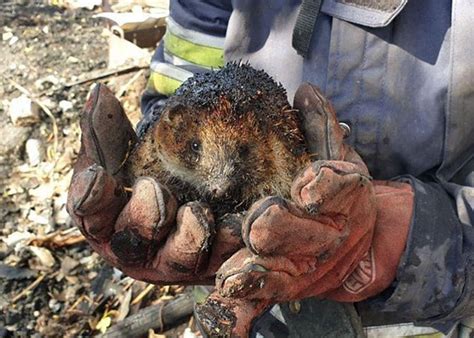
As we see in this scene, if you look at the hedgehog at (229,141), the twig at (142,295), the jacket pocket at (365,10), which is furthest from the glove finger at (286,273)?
the twig at (142,295)

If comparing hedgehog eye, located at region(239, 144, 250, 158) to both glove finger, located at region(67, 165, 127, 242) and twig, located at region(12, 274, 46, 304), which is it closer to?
glove finger, located at region(67, 165, 127, 242)

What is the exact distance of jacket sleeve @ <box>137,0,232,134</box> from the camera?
8.08 feet

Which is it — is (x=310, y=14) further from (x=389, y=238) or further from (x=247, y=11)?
(x=389, y=238)

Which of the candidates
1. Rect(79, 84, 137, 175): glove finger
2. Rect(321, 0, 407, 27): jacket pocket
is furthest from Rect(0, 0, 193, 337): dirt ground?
Rect(321, 0, 407, 27): jacket pocket

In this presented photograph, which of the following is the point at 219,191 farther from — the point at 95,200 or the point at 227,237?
the point at 95,200

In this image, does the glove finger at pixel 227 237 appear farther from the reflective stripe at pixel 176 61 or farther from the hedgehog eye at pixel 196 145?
the reflective stripe at pixel 176 61

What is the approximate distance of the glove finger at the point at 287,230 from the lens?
163 centimetres

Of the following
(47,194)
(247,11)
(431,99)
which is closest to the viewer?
(431,99)

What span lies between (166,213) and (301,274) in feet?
1.16

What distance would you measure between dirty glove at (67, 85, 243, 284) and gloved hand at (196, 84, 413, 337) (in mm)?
115

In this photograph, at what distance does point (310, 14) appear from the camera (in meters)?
2.13

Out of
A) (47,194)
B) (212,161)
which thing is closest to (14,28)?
(47,194)

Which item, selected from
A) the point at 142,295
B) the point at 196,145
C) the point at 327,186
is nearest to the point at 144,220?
the point at 196,145

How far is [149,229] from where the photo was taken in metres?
1.78
